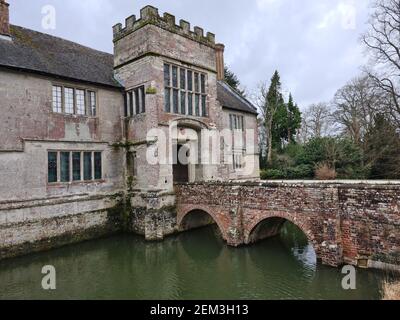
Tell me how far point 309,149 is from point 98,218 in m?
20.3

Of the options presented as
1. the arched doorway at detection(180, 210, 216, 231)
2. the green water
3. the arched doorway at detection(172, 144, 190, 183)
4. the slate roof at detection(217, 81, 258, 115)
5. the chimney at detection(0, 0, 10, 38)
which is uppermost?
the chimney at detection(0, 0, 10, 38)

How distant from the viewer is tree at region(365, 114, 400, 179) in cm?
2238

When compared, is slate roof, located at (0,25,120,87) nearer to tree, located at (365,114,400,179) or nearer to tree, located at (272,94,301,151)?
tree, located at (365,114,400,179)

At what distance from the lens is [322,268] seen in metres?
9.60

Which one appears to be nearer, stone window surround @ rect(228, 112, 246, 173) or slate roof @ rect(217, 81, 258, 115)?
slate roof @ rect(217, 81, 258, 115)

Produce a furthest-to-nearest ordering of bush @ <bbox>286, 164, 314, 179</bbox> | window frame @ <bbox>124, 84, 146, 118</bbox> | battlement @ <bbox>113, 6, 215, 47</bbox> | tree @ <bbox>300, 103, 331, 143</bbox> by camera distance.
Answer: tree @ <bbox>300, 103, 331, 143</bbox> → bush @ <bbox>286, 164, 314, 179</bbox> → window frame @ <bbox>124, 84, 146, 118</bbox> → battlement @ <bbox>113, 6, 215, 47</bbox>

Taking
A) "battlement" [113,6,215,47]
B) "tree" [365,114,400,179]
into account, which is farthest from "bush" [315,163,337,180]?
"battlement" [113,6,215,47]

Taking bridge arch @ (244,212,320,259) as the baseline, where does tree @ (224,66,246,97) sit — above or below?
above

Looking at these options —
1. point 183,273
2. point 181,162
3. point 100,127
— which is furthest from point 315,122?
point 183,273

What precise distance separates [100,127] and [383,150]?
21.2m

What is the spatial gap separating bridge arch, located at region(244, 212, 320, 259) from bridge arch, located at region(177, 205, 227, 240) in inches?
55.5

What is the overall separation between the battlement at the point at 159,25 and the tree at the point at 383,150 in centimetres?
1581

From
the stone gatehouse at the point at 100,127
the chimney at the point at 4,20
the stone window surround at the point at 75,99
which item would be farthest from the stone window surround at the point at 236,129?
the chimney at the point at 4,20

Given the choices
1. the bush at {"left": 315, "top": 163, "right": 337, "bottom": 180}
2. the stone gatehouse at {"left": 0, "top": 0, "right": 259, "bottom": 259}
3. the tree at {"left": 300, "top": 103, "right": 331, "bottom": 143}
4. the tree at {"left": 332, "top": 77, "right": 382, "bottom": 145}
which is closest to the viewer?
the stone gatehouse at {"left": 0, "top": 0, "right": 259, "bottom": 259}
